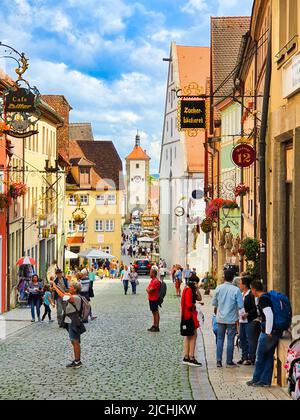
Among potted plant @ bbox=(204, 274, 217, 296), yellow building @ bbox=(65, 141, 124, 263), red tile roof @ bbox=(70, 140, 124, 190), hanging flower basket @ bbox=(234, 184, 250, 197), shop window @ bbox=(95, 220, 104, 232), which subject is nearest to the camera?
hanging flower basket @ bbox=(234, 184, 250, 197)

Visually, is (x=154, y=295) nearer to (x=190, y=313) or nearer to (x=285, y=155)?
(x=190, y=313)

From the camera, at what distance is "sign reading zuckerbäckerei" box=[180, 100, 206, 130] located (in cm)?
2200

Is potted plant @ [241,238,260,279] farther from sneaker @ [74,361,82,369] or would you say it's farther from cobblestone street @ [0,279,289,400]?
sneaker @ [74,361,82,369]

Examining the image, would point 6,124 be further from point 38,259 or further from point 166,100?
point 166,100

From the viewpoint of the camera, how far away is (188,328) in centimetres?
1359

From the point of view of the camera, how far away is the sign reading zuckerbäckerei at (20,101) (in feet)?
67.4

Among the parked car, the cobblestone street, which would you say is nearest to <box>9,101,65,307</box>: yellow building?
the cobblestone street

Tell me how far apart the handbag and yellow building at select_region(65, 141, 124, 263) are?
56.2 metres

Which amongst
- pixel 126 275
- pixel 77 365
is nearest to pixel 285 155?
pixel 77 365

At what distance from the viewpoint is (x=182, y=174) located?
65500 millimetres

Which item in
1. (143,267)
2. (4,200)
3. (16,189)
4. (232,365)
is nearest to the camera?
(232,365)

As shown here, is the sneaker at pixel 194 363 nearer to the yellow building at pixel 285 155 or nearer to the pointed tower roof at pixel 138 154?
the yellow building at pixel 285 155

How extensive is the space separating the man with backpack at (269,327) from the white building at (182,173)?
4244cm

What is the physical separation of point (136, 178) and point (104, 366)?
146 meters
